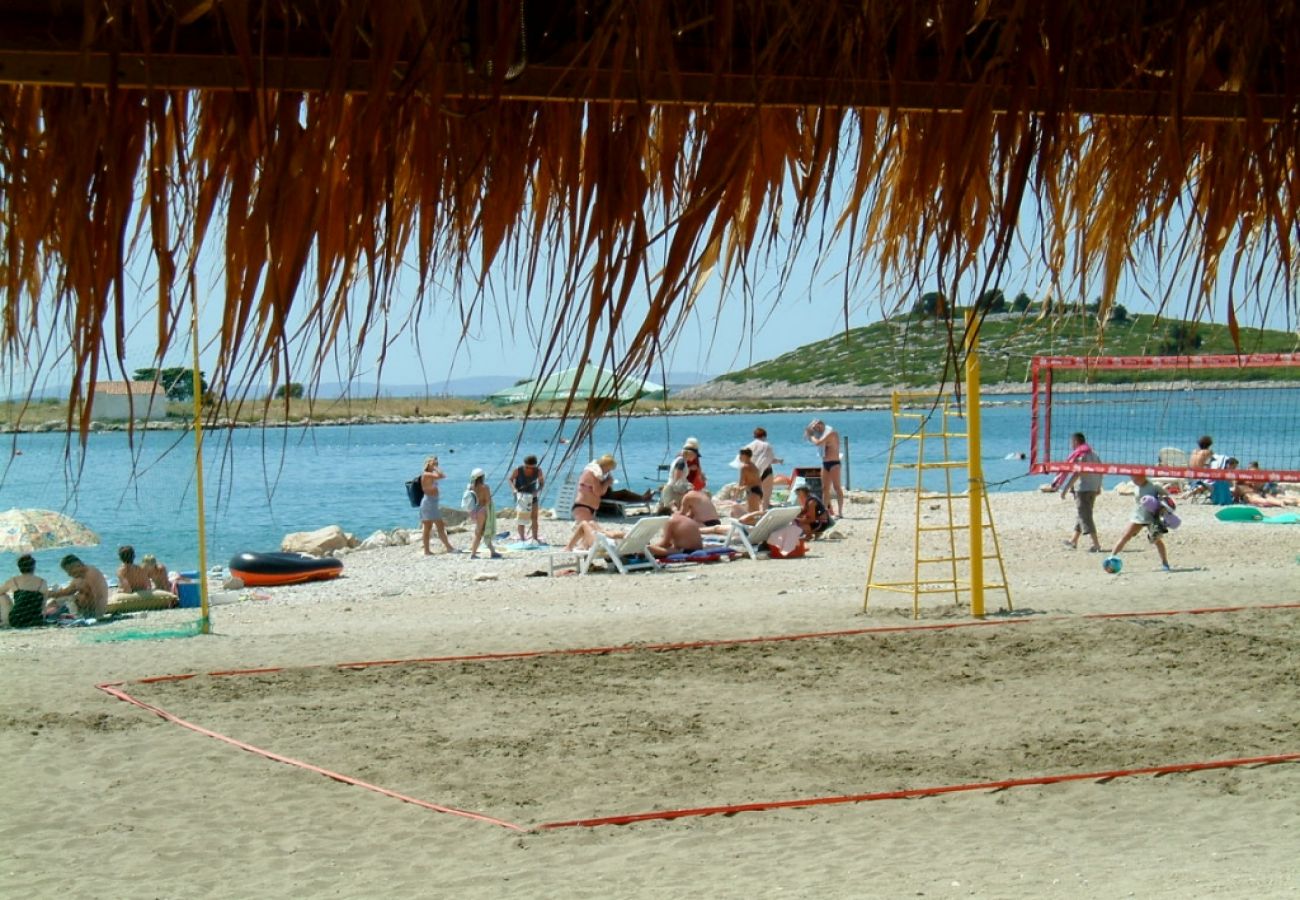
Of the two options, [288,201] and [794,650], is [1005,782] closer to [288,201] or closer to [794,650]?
[794,650]

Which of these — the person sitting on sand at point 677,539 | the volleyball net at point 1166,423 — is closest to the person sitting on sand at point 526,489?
the person sitting on sand at point 677,539

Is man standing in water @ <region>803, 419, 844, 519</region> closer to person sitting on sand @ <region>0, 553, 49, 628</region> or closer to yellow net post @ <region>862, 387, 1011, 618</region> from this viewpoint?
yellow net post @ <region>862, 387, 1011, 618</region>

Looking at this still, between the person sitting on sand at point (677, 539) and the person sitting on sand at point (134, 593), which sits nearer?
the person sitting on sand at point (134, 593)

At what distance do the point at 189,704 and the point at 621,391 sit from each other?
6.59 meters

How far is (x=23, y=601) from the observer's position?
475 inches

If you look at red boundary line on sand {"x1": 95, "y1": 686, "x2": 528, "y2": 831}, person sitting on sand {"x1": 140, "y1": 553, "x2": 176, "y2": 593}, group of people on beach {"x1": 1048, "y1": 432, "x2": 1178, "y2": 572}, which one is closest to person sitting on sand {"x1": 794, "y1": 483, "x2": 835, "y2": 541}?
group of people on beach {"x1": 1048, "y1": 432, "x2": 1178, "y2": 572}

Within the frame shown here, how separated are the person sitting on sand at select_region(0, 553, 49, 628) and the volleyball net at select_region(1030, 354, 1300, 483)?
8983 millimetres

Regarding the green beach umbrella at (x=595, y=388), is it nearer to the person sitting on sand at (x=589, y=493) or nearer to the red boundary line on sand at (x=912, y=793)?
the red boundary line on sand at (x=912, y=793)

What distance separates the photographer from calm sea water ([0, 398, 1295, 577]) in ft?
7.22

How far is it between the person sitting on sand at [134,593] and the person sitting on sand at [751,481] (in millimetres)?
6990

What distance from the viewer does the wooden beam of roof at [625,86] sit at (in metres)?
1.91

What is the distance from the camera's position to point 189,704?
7.92 m

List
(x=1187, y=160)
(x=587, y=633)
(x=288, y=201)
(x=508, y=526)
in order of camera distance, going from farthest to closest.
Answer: (x=508, y=526), (x=587, y=633), (x=1187, y=160), (x=288, y=201)

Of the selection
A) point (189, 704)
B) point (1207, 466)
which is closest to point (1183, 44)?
point (189, 704)
